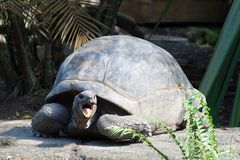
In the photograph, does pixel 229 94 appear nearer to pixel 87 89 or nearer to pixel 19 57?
pixel 19 57

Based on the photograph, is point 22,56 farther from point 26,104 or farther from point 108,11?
point 108,11

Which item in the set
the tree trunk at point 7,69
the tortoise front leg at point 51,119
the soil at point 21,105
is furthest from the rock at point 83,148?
the tree trunk at point 7,69

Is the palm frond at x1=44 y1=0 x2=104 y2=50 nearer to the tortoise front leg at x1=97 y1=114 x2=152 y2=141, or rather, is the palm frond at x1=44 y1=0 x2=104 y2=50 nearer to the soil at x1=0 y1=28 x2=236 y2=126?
the soil at x1=0 y1=28 x2=236 y2=126

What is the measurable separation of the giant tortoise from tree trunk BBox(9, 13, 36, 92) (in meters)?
1.65

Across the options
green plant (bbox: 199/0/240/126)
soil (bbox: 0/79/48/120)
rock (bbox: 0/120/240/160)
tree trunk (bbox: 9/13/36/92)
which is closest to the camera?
rock (bbox: 0/120/240/160)

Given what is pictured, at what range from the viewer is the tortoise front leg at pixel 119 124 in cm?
354

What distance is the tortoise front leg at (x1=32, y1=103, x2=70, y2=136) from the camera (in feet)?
12.2

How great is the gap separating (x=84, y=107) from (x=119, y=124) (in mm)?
214

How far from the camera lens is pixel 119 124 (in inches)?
139

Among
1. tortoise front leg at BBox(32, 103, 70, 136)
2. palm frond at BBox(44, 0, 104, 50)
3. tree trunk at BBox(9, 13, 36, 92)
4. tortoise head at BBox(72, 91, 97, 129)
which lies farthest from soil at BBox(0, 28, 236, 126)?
tortoise head at BBox(72, 91, 97, 129)

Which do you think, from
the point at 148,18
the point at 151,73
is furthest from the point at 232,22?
the point at 148,18

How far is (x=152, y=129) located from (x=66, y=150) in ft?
1.89

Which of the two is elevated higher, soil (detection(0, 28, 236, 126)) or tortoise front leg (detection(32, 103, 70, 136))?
tortoise front leg (detection(32, 103, 70, 136))

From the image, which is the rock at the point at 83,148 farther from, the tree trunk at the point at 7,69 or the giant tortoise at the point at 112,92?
the tree trunk at the point at 7,69
